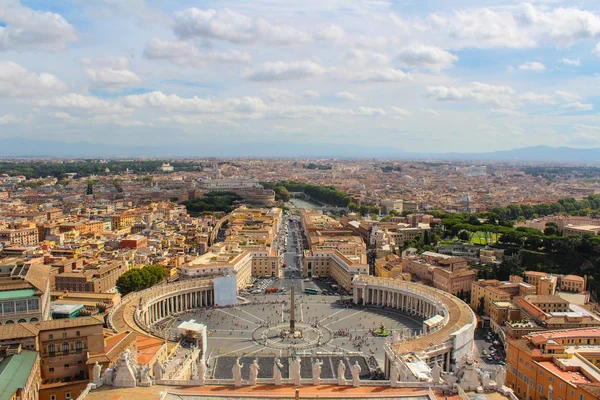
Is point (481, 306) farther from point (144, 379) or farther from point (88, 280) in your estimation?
point (88, 280)

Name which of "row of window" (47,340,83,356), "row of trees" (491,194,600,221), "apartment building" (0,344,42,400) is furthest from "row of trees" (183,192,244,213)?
"apartment building" (0,344,42,400)

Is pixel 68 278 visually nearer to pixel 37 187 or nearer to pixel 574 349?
pixel 574 349

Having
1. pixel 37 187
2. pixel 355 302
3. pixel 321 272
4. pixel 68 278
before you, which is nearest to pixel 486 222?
pixel 321 272

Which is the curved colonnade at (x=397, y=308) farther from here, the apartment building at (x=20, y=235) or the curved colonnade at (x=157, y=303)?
the apartment building at (x=20, y=235)

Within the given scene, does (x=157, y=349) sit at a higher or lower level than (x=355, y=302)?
higher

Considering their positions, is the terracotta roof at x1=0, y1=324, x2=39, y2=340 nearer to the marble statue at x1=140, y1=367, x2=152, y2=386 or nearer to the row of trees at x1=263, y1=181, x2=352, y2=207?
the marble statue at x1=140, y1=367, x2=152, y2=386

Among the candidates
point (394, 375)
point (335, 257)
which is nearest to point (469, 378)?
point (394, 375)

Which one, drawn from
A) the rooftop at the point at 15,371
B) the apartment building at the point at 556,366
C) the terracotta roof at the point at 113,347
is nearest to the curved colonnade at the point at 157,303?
the terracotta roof at the point at 113,347
